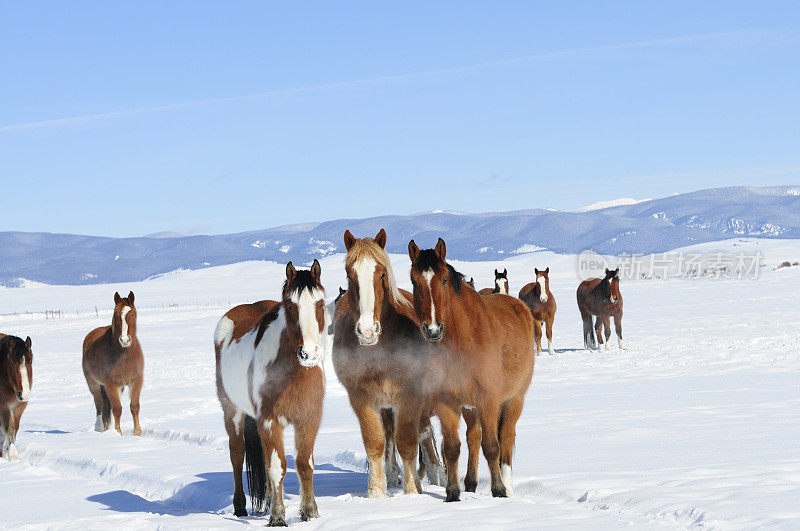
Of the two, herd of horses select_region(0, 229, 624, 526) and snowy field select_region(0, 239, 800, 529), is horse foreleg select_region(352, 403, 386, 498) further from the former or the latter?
snowy field select_region(0, 239, 800, 529)

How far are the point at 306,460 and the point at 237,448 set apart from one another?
3.40 feet

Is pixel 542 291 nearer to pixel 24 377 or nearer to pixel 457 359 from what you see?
pixel 24 377

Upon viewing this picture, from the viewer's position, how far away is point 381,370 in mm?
6426

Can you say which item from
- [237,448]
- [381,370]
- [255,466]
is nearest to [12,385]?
[237,448]

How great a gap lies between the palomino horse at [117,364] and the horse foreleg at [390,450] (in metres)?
5.70

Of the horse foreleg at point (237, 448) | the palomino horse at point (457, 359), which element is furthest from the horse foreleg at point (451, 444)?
the horse foreleg at point (237, 448)

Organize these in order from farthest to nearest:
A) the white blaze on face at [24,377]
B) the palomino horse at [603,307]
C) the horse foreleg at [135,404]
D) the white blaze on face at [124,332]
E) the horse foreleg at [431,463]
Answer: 1. the palomino horse at [603,307]
2. the white blaze on face at [124,332]
3. the horse foreleg at [135,404]
4. the white blaze on face at [24,377]
5. the horse foreleg at [431,463]

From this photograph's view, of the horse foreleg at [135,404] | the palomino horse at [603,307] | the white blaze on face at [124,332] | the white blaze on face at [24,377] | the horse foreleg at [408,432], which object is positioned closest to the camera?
the horse foreleg at [408,432]

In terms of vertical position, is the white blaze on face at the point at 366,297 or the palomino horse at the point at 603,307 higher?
the white blaze on face at the point at 366,297

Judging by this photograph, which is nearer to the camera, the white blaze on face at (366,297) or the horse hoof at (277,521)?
the white blaze on face at (366,297)

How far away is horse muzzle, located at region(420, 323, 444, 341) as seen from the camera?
5.84 m

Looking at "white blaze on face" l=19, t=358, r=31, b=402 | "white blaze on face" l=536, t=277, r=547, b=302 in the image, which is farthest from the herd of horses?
"white blaze on face" l=536, t=277, r=547, b=302

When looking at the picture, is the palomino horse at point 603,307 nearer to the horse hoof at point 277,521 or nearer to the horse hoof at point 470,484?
the horse hoof at point 470,484

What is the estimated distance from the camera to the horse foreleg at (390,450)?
737cm
